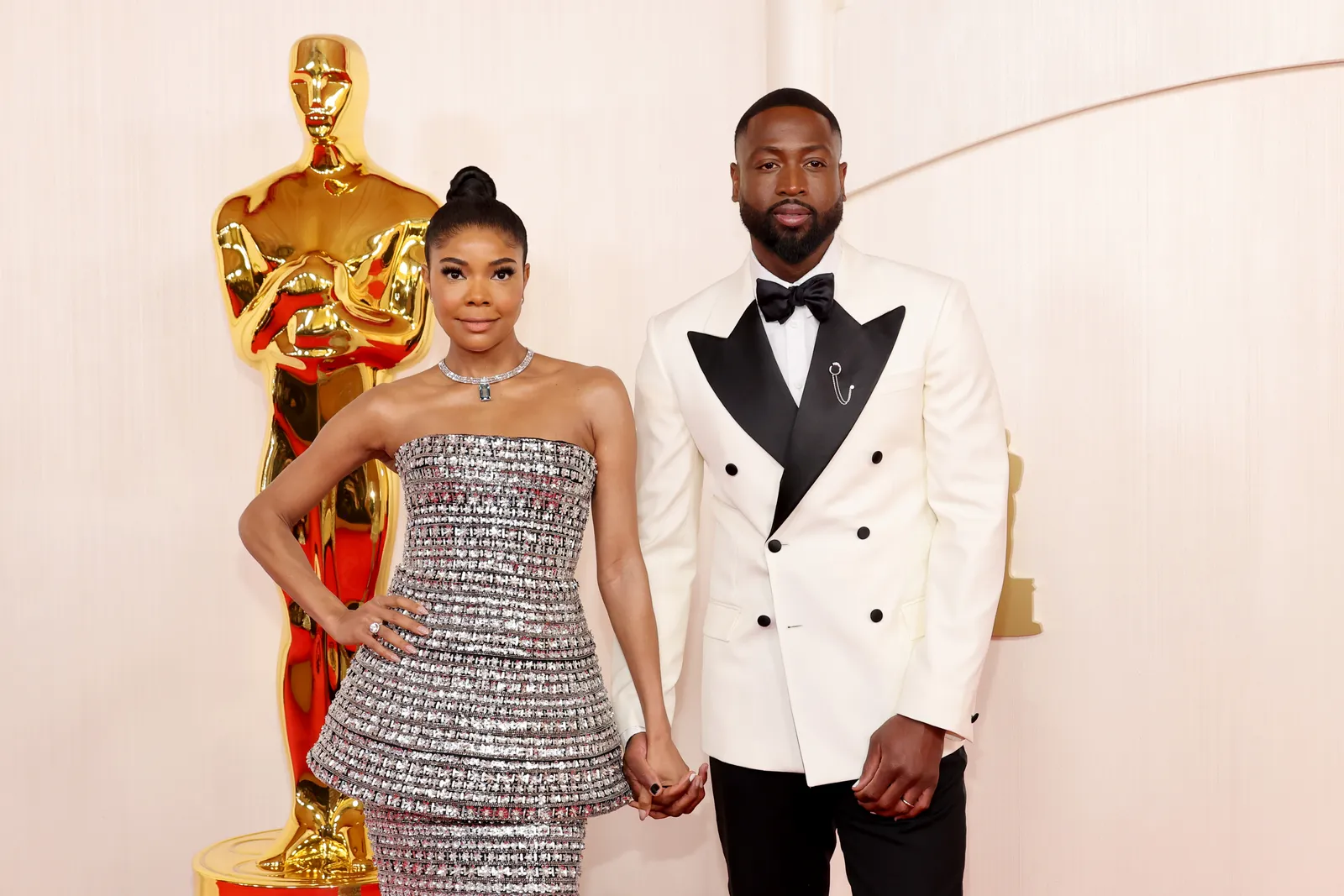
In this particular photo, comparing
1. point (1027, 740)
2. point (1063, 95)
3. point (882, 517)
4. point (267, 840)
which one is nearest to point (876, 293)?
point (882, 517)

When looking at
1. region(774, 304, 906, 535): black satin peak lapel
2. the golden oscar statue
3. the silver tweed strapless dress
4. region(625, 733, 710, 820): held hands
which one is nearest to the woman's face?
the silver tweed strapless dress

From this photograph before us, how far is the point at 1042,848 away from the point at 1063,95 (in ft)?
5.82

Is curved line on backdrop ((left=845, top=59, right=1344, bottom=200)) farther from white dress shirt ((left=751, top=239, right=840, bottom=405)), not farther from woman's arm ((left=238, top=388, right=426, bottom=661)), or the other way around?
woman's arm ((left=238, top=388, right=426, bottom=661))

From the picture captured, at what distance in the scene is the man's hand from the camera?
80.4 inches

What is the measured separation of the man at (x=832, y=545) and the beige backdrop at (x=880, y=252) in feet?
3.44

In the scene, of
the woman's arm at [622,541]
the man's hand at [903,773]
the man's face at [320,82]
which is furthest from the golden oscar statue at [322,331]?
the man's hand at [903,773]

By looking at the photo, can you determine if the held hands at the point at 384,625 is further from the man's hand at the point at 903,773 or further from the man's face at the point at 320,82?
the man's face at the point at 320,82

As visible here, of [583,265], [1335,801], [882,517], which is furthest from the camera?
[583,265]

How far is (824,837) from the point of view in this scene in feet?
7.38

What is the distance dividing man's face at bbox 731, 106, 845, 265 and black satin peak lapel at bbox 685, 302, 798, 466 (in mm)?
143

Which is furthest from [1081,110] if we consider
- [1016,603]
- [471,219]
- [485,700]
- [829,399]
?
[485,700]

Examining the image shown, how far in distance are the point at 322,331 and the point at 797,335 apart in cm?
120

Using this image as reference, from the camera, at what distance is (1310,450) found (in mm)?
2914

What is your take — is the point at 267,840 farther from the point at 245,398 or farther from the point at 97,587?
the point at 245,398
